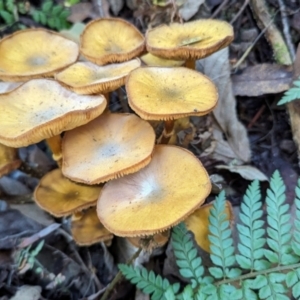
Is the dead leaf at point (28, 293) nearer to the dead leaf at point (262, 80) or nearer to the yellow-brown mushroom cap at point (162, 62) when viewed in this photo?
the yellow-brown mushroom cap at point (162, 62)

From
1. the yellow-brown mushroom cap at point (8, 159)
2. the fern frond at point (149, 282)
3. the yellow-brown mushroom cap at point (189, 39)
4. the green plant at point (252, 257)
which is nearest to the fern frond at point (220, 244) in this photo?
the green plant at point (252, 257)

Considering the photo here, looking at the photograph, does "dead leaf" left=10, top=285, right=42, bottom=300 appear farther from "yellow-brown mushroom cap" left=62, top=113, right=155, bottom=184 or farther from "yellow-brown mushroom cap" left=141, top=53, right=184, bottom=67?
"yellow-brown mushroom cap" left=141, top=53, right=184, bottom=67

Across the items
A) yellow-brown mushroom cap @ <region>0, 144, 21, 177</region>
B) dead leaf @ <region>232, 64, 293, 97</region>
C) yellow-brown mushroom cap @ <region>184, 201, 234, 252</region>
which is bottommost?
yellow-brown mushroom cap @ <region>184, 201, 234, 252</region>

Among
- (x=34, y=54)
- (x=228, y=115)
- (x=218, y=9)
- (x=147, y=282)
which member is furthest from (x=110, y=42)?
(x=147, y=282)

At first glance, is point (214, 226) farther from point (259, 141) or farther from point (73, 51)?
point (73, 51)

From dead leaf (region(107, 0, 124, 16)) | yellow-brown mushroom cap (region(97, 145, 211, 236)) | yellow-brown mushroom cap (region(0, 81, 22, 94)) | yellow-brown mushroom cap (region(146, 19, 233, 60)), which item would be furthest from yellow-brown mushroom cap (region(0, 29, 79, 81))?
dead leaf (region(107, 0, 124, 16))

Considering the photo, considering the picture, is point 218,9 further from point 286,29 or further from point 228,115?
point 228,115
